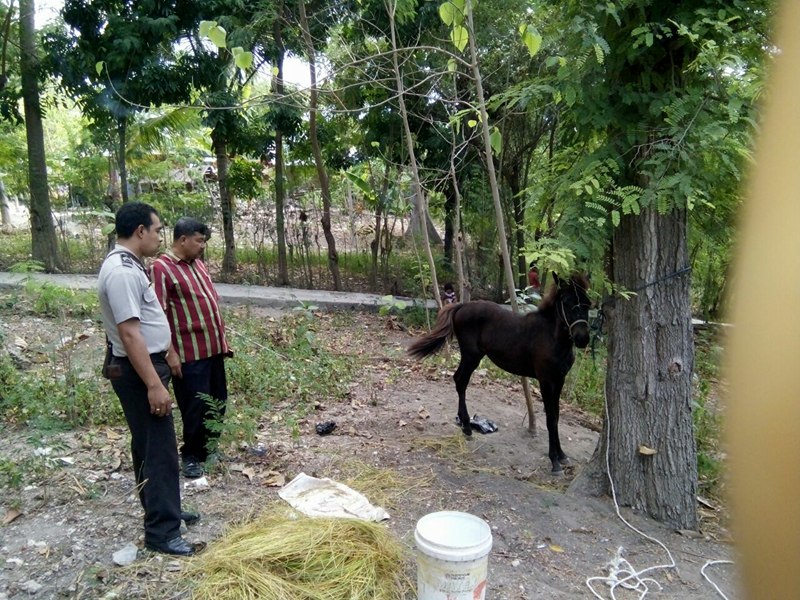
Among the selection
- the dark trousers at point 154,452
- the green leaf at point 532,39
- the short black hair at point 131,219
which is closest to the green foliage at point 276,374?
the dark trousers at point 154,452

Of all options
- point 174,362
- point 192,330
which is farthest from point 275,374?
point 174,362

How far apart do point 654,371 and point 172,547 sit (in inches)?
133

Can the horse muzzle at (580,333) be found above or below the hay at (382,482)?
above

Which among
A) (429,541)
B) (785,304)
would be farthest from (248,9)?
(785,304)

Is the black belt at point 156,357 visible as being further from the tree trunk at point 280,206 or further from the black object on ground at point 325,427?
the tree trunk at point 280,206

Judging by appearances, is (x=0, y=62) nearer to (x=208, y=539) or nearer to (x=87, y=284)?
(x=87, y=284)

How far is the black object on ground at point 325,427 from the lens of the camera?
5242mm

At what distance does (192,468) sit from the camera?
4.23 meters

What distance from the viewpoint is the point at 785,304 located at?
124cm

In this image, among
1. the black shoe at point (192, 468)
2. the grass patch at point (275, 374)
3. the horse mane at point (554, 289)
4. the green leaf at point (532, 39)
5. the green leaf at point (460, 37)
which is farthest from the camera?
the grass patch at point (275, 374)

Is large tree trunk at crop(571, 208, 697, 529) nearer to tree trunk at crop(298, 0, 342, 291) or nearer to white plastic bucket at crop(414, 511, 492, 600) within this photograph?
white plastic bucket at crop(414, 511, 492, 600)

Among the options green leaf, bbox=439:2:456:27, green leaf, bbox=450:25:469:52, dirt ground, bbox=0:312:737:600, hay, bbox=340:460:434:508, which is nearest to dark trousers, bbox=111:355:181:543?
dirt ground, bbox=0:312:737:600

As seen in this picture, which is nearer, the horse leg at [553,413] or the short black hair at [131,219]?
the short black hair at [131,219]

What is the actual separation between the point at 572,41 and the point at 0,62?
11047 mm
